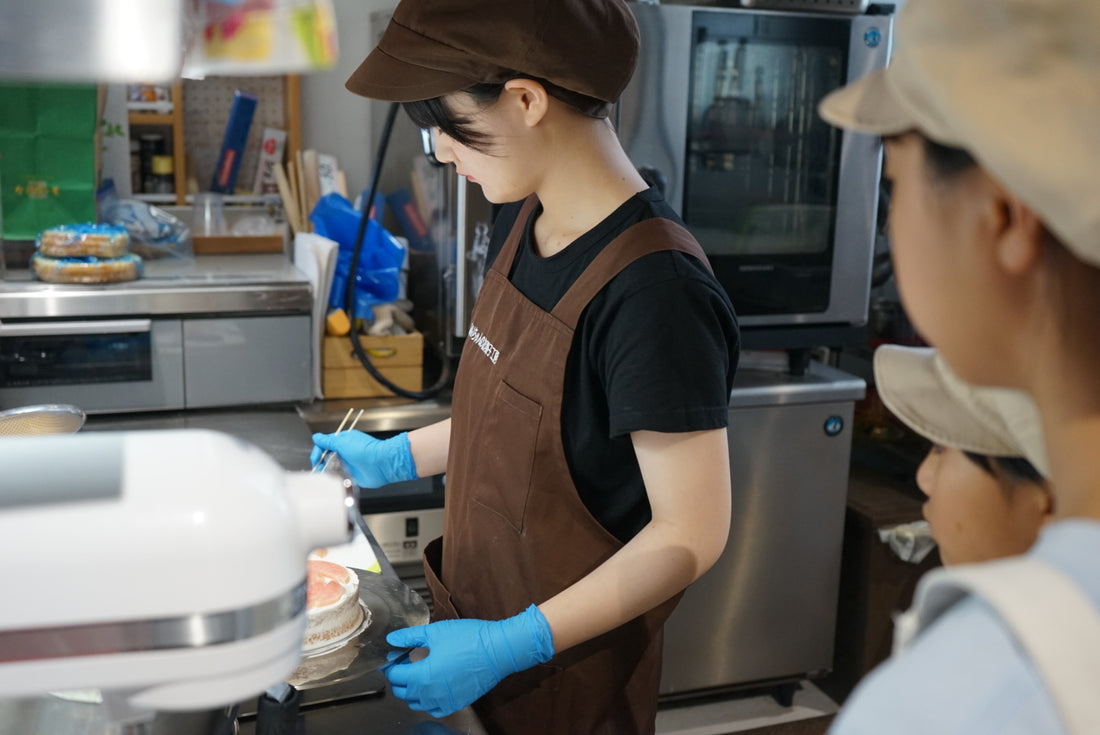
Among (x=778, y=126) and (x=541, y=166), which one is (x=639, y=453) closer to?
(x=541, y=166)

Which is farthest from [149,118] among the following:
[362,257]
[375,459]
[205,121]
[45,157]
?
[375,459]

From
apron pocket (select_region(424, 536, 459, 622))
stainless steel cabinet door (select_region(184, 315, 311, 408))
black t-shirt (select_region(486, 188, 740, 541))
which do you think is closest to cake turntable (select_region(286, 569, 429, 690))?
apron pocket (select_region(424, 536, 459, 622))

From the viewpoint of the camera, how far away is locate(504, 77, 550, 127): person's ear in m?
1.33

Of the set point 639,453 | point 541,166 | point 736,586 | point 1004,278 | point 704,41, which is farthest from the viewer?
point 736,586

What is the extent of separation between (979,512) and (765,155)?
2.01 metres

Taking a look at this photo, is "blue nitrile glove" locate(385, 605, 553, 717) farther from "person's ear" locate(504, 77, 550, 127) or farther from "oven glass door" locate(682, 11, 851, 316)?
"oven glass door" locate(682, 11, 851, 316)

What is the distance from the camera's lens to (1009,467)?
0.72 meters

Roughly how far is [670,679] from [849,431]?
0.79m

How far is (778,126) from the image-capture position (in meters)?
2.61

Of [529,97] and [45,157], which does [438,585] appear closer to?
[529,97]

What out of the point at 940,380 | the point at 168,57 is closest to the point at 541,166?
the point at 168,57

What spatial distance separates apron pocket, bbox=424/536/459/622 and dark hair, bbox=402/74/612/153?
0.65m

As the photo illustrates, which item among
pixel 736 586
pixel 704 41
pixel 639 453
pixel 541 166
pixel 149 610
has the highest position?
pixel 704 41

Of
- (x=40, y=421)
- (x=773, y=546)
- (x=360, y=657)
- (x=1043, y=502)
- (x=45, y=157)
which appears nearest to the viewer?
(x=1043, y=502)
